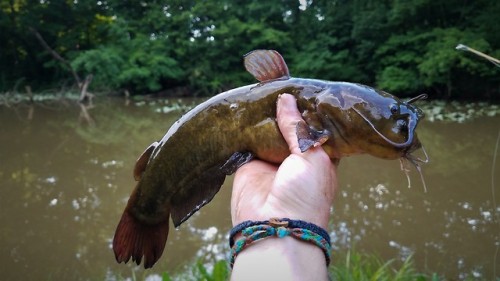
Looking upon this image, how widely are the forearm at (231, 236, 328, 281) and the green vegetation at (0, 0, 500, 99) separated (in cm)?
1165

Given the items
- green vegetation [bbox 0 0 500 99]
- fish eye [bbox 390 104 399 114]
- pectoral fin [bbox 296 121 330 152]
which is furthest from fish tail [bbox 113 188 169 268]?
green vegetation [bbox 0 0 500 99]

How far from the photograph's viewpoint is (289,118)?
4.32 ft

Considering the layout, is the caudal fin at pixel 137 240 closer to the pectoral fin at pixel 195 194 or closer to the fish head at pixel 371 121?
the pectoral fin at pixel 195 194

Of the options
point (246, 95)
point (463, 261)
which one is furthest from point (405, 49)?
point (246, 95)

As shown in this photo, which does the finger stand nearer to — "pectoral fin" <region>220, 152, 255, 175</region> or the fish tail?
"pectoral fin" <region>220, 152, 255, 175</region>

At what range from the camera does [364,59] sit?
1534cm

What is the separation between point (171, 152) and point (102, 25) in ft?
64.5

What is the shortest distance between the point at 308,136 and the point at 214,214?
278cm

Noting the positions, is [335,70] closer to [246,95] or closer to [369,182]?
[369,182]

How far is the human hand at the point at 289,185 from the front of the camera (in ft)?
3.88

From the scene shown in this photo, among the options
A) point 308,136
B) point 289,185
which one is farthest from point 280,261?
point 308,136

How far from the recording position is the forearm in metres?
1.01

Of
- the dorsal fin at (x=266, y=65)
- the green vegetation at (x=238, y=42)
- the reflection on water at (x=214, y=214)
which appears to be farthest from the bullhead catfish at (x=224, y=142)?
the green vegetation at (x=238, y=42)

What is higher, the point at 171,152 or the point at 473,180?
the point at 171,152
